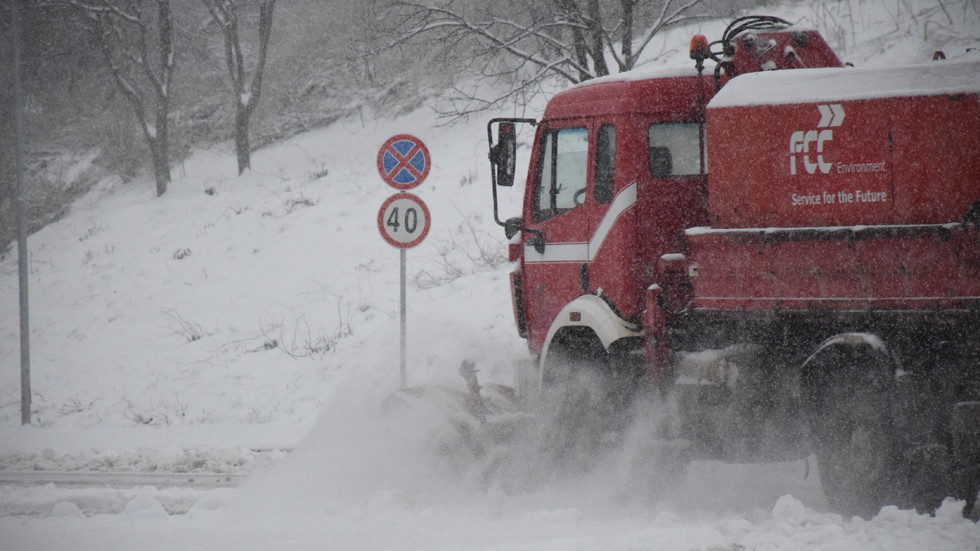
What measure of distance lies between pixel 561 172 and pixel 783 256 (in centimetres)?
236

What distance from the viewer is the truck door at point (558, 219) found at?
7.27 metres

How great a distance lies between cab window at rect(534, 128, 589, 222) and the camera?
289 inches

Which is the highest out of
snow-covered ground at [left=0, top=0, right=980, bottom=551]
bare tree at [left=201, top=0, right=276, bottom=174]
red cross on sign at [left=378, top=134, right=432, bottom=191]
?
bare tree at [left=201, top=0, right=276, bottom=174]

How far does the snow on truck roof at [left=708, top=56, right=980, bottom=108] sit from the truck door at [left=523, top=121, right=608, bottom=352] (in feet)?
4.69

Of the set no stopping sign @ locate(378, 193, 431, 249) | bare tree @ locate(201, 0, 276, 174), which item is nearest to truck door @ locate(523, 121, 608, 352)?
no stopping sign @ locate(378, 193, 431, 249)

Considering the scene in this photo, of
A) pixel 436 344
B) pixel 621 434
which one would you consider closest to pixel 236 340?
pixel 436 344

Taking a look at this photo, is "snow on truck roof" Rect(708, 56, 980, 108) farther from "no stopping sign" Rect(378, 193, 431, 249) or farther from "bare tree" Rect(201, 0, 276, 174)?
"bare tree" Rect(201, 0, 276, 174)

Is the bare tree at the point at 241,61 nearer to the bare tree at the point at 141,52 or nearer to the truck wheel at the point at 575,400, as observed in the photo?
the bare tree at the point at 141,52

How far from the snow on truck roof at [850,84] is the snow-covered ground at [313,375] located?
2.32m

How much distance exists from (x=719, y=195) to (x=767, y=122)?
0.57 m

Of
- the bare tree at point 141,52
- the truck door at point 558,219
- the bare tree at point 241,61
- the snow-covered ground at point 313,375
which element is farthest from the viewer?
the bare tree at point 141,52

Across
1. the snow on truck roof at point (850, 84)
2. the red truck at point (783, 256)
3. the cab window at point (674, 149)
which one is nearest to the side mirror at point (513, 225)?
the red truck at point (783, 256)

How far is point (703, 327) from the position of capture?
634 centimetres

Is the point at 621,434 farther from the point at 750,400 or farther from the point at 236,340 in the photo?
the point at 236,340
